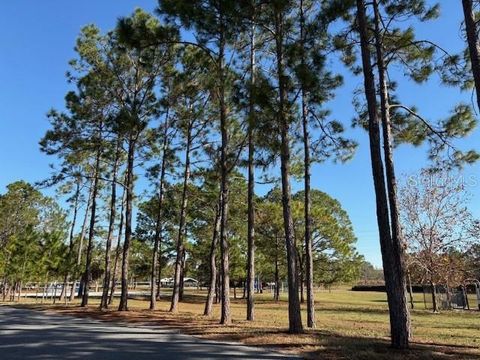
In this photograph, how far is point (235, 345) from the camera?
30.8 ft

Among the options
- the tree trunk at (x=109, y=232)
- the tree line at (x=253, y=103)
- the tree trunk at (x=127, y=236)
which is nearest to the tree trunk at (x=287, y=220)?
the tree line at (x=253, y=103)

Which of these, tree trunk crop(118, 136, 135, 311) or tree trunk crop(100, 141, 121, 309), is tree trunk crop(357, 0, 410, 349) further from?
tree trunk crop(100, 141, 121, 309)

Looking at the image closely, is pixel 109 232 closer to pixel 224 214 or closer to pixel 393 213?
pixel 224 214

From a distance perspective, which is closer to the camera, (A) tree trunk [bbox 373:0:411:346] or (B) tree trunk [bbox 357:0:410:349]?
(B) tree trunk [bbox 357:0:410:349]

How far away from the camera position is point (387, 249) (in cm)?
880

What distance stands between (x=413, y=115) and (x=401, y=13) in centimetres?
258

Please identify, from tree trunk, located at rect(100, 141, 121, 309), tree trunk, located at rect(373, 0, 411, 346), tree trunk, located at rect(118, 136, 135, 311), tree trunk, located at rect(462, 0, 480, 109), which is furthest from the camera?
tree trunk, located at rect(100, 141, 121, 309)

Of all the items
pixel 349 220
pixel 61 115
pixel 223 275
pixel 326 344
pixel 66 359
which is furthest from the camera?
pixel 349 220

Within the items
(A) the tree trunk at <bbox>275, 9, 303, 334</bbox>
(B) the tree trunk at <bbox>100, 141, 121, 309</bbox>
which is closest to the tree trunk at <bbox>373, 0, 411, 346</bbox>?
(A) the tree trunk at <bbox>275, 9, 303, 334</bbox>

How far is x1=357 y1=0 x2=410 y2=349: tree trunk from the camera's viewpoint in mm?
8602

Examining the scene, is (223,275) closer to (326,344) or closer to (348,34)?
(326,344)

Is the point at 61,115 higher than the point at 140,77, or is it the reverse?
the point at 140,77

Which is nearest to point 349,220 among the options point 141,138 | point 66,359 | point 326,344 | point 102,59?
point 141,138

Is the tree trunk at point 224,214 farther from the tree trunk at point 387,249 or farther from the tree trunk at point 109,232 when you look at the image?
the tree trunk at point 109,232
